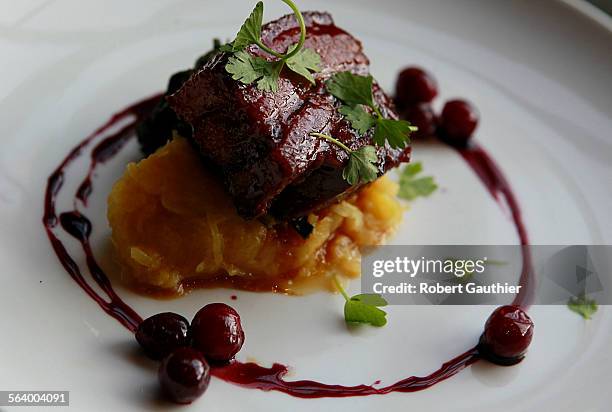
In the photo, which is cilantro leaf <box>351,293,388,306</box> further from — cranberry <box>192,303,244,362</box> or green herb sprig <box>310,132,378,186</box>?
cranberry <box>192,303,244,362</box>

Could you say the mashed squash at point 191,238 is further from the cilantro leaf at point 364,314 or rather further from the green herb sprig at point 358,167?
the green herb sprig at point 358,167

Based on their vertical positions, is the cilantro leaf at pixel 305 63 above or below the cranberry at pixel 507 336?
above

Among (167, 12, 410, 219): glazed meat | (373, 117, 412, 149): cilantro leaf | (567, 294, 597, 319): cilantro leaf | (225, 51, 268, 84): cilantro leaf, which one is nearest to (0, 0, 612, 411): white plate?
(567, 294, 597, 319): cilantro leaf

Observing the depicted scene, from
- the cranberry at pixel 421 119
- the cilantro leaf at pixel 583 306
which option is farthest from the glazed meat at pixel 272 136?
the cilantro leaf at pixel 583 306

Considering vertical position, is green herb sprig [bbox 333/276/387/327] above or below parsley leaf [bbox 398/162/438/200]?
below

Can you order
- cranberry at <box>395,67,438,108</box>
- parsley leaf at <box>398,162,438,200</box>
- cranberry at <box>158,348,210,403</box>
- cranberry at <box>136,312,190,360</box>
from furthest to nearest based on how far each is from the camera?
cranberry at <box>395,67,438,108</box>
parsley leaf at <box>398,162,438,200</box>
cranberry at <box>136,312,190,360</box>
cranberry at <box>158,348,210,403</box>

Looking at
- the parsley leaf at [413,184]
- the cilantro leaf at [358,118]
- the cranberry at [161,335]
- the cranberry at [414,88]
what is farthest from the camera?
the cranberry at [414,88]
